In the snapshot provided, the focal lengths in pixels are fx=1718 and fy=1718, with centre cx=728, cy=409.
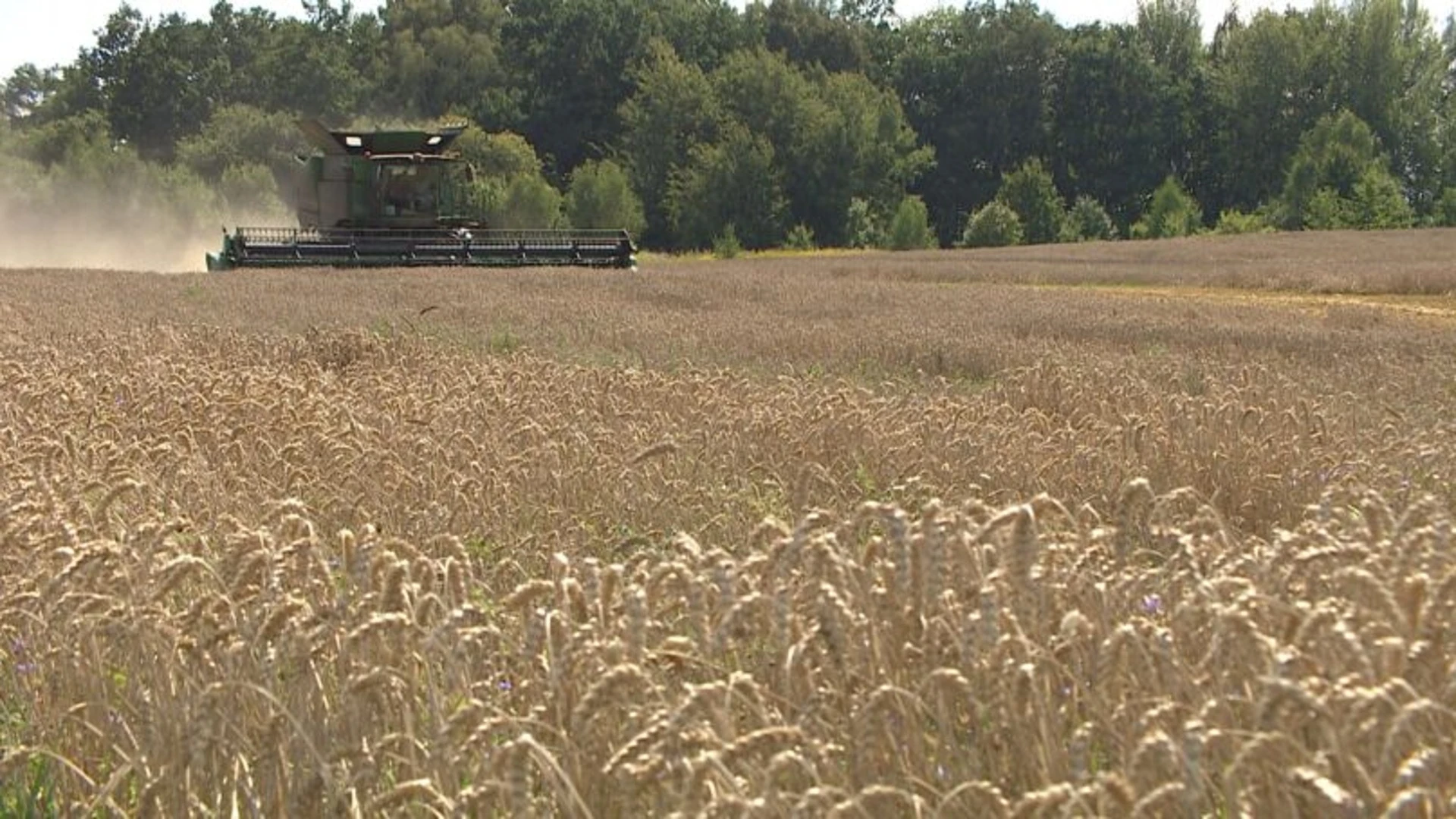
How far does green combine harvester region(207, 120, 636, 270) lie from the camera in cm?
3262

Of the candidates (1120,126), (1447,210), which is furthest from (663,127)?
(1447,210)

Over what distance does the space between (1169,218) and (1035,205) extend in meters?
5.93

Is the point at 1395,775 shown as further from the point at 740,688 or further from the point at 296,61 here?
the point at 296,61

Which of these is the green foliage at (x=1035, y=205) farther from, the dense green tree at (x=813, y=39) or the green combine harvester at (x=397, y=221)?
the green combine harvester at (x=397, y=221)

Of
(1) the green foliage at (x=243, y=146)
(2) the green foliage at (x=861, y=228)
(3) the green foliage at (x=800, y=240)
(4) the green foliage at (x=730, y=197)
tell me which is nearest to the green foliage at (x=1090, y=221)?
(2) the green foliage at (x=861, y=228)

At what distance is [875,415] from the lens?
320 inches

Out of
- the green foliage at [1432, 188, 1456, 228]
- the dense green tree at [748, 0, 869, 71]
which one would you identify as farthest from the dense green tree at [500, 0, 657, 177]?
the green foliage at [1432, 188, 1456, 228]

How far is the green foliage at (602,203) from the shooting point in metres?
67.5

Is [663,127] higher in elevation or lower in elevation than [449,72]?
lower

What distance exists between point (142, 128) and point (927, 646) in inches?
4320

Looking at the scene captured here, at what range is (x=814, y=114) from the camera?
3236 inches

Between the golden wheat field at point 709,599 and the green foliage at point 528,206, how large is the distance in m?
53.6

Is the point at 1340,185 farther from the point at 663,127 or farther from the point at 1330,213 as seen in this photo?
the point at 663,127

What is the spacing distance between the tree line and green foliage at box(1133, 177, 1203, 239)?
7.4 inches
